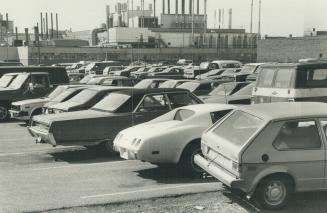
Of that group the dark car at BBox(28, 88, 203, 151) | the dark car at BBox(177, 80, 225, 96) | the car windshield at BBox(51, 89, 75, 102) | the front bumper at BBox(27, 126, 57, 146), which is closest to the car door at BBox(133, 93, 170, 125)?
the dark car at BBox(28, 88, 203, 151)

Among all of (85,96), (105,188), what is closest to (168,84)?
(85,96)

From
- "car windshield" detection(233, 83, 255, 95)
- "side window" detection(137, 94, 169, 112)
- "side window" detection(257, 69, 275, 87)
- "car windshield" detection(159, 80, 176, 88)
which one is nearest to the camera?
"side window" detection(137, 94, 169, 112)

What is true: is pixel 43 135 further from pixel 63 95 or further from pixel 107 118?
pixel 63 95

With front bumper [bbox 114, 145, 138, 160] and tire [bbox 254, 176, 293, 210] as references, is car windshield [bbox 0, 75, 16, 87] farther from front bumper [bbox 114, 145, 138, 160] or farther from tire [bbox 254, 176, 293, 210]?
tire [bbox 254, 176, 293, 210]

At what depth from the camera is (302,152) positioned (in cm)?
648

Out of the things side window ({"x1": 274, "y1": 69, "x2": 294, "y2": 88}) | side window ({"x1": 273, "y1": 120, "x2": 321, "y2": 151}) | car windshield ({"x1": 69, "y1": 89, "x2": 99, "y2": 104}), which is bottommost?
car windshield ({"x1": 69, "y1": 89, "x2": 99, "y2": 104})

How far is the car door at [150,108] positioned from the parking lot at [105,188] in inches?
41.8

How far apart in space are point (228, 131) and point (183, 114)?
86.9 inches

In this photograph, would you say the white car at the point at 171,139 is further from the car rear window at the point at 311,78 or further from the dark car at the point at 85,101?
the car rear window at the point at 311,78

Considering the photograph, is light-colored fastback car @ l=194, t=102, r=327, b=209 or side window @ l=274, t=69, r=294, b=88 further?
side window @ l=274, t=69, r=294, b=88

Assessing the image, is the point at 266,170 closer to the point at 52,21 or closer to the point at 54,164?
the point at 54,164

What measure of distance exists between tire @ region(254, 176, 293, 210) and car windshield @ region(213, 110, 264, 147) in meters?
0.65

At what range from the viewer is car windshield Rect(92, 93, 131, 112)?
10.9 meters

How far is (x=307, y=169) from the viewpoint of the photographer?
21.4ft
